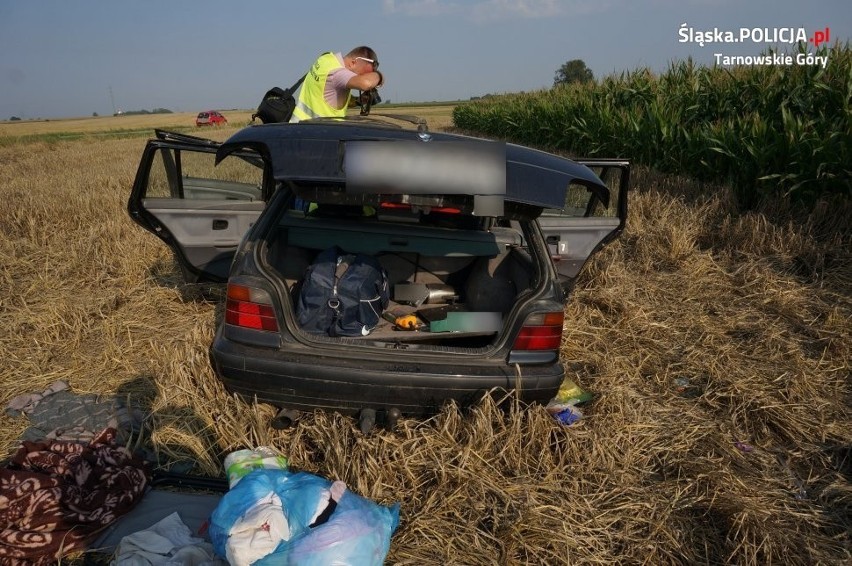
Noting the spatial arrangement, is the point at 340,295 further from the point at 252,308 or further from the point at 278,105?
the point at 278,105

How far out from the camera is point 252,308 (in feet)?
7.68

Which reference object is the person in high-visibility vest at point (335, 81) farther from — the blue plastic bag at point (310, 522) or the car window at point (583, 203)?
the blue plastic bag at point (310, 522)

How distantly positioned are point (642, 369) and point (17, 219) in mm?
7128

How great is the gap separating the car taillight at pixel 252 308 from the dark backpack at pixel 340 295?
0.34m

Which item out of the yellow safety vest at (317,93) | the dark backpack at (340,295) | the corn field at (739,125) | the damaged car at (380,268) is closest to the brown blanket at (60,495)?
the damaged car at (380,268)

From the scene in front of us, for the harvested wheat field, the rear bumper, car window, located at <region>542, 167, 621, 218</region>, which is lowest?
the harvested wheat field

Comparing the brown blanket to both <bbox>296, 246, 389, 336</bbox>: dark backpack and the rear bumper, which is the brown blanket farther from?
<bbox>296, 246, 389, 336</bbox>: dark backpack

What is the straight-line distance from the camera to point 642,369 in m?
3.45

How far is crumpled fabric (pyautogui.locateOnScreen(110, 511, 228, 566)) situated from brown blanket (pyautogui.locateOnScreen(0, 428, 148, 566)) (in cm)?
28

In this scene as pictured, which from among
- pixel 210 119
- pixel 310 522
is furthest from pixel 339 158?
pixel 210 119

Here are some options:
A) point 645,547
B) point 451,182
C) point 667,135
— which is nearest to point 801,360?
point 645,547

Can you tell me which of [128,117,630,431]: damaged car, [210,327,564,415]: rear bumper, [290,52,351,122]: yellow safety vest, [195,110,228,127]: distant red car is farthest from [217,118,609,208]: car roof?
[195,110,228,127]: distant red car

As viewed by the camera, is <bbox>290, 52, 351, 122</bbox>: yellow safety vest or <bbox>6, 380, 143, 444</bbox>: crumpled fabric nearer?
<bbox>6, 380, 143, 444</bbox>: crumpled fabric

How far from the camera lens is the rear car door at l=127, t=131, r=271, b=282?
3.26 metres
